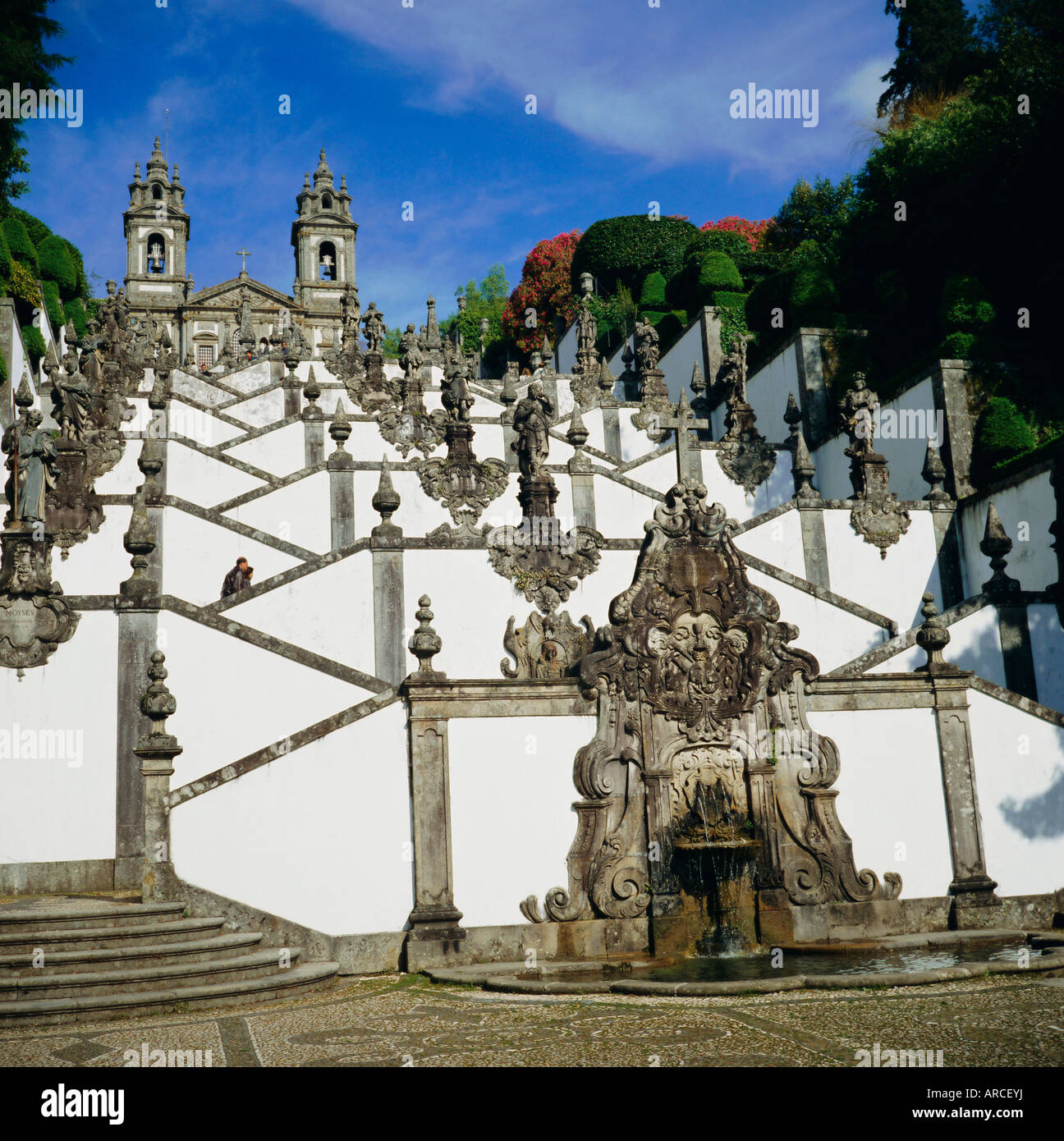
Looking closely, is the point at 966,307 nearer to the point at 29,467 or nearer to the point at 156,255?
the point at 29,467

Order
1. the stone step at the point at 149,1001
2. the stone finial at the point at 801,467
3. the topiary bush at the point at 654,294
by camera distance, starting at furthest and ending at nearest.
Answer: the topiary bush at the point at 654,294 < the stone finial at the point at 801,467 < the stone step at the point at 149,1001

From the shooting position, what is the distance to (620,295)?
42594 mm

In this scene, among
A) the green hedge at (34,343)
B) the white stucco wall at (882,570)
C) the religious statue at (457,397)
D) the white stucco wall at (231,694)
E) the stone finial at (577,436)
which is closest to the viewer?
the white stucco wall at (231,694)

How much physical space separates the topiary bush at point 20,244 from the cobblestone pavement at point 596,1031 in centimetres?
2840

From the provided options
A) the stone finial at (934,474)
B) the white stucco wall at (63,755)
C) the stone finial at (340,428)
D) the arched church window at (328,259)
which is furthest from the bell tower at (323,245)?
the white stucco wall at (63,755)

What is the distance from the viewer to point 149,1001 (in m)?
8.42

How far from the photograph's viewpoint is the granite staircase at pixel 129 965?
8328mm

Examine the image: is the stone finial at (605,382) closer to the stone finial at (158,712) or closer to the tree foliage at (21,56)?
the tree foliage at (21,56)

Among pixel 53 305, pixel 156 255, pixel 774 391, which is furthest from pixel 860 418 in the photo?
pixel 156 255

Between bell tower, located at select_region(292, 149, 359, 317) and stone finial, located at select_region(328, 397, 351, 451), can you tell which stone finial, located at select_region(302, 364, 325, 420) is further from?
bell tower, located at select_region(292, 149, 359, 317)

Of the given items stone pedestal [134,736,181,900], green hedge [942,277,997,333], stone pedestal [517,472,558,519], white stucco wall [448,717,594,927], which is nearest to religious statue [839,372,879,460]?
green hedge [942,277,997,333]

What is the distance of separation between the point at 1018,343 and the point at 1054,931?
16808 mm
